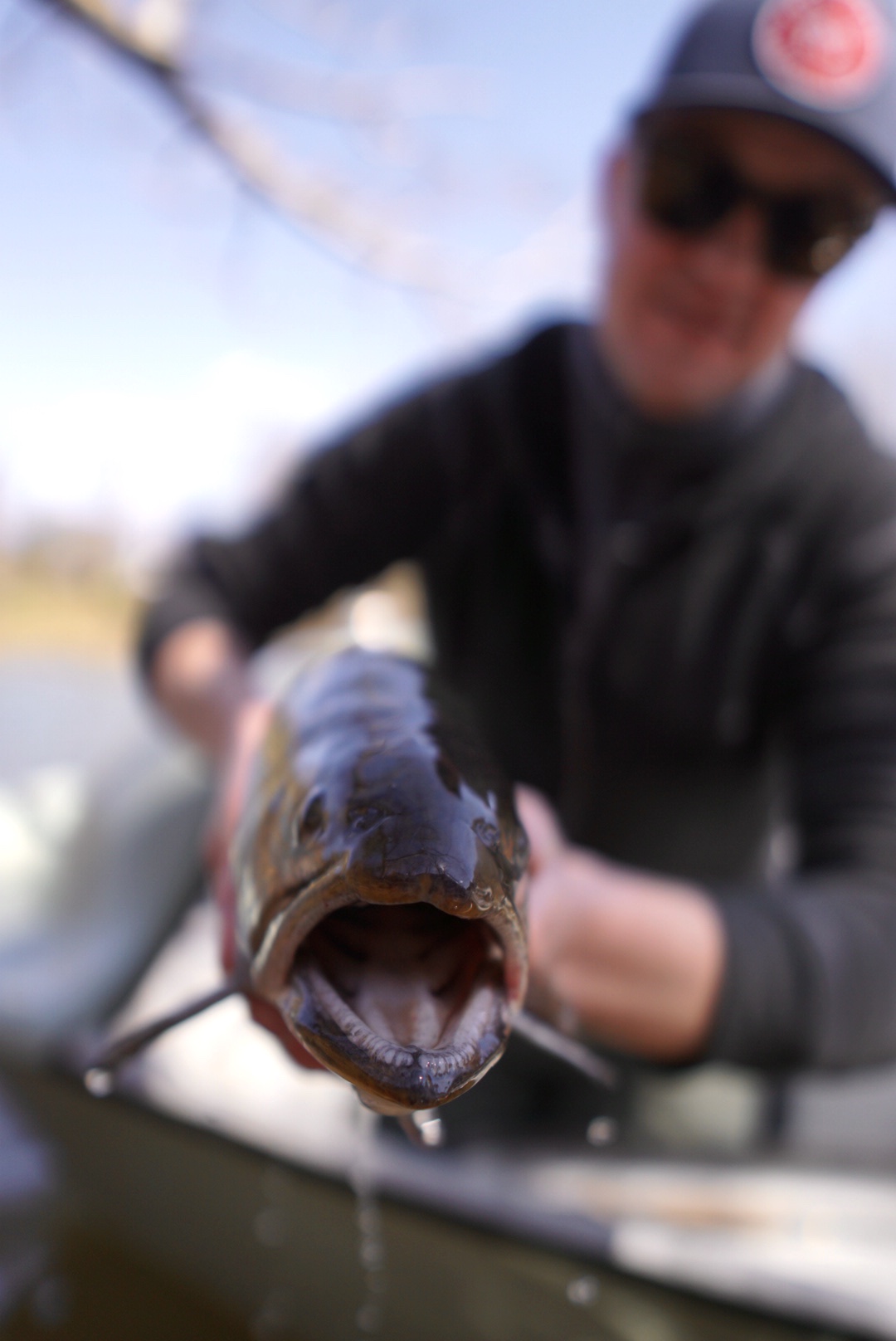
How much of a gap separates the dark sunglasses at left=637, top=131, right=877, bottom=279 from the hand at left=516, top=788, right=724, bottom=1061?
103 cm

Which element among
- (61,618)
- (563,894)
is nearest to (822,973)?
(563,894)

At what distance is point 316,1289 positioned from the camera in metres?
1.50

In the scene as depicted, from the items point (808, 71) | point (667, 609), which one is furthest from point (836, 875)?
point (808, 71)

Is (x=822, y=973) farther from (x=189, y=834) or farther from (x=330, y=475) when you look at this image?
(x=189, y=834)

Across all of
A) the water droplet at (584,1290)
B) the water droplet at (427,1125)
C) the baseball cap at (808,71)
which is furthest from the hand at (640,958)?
the baseball cap at (808,71)

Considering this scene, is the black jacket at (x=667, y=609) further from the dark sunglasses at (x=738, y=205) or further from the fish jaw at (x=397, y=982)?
the fish jaw at (x=397, y=982)

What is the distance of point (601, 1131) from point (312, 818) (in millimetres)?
1163

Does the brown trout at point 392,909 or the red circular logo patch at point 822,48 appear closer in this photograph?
the brown trout at point 392,909

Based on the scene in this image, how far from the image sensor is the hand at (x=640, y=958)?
1.27m

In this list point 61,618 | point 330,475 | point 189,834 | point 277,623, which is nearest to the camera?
point 330,475

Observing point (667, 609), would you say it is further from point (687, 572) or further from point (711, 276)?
point (711, 276)

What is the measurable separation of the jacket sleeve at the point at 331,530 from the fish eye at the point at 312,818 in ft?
4.46

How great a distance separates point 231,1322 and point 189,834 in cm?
116

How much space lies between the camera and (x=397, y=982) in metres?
0.69
